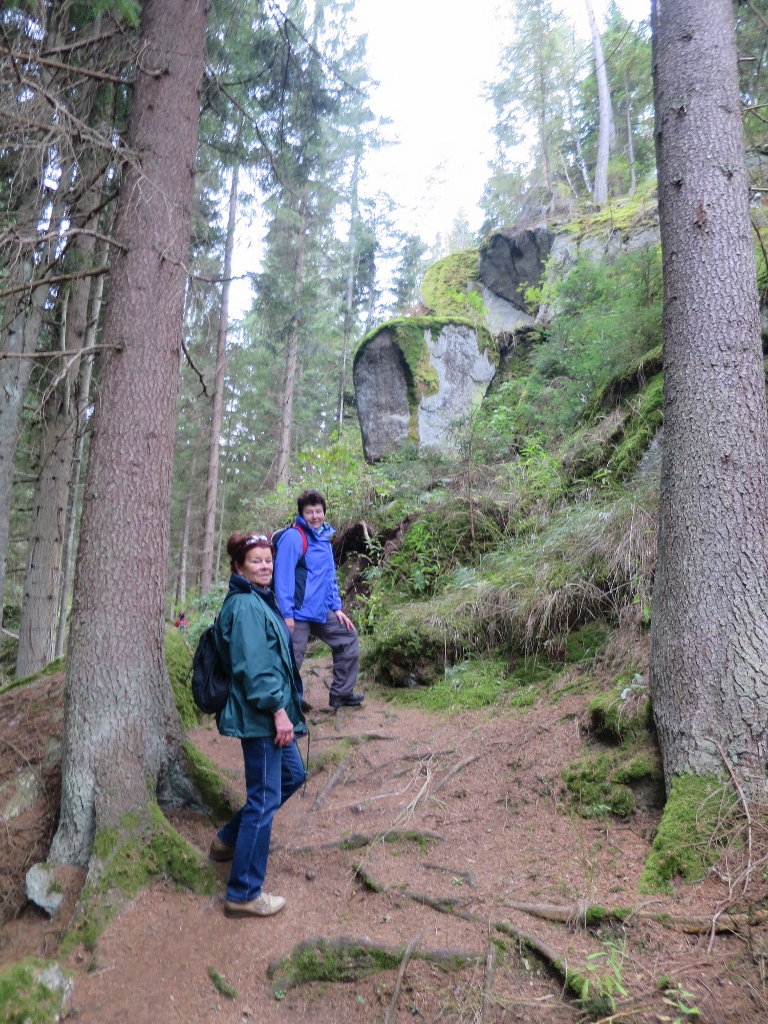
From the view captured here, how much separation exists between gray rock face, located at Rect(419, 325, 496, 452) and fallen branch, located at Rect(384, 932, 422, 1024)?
1187cm

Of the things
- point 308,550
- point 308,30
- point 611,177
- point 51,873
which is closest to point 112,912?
point 51,873

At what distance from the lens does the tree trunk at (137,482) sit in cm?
396

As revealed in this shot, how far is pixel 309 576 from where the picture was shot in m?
6.22

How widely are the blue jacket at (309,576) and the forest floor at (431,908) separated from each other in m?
1.60

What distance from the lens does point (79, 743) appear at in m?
3.96

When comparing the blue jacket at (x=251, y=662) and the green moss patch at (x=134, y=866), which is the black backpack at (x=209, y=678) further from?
the green moss patch at (x=134, y=866)

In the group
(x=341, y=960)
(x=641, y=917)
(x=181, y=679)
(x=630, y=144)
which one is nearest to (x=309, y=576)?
(x=181, y=679)

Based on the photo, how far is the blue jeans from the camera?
3.50 metres

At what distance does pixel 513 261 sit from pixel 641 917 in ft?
67.9

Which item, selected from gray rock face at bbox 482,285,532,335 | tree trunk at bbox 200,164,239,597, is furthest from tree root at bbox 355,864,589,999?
gray rock face at bbox 482,285,532,335

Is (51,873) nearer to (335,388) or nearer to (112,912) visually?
(112,912)

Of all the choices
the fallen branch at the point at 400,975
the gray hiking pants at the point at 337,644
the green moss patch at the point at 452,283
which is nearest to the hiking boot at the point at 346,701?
the gray hiking pants at the point at 337,644

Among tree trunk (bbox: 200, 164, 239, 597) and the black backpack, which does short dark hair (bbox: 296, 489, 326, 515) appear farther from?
tree trunk (bbox: 200, 164, 239, 597)

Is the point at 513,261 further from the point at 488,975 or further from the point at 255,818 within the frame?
the point at 488,975
